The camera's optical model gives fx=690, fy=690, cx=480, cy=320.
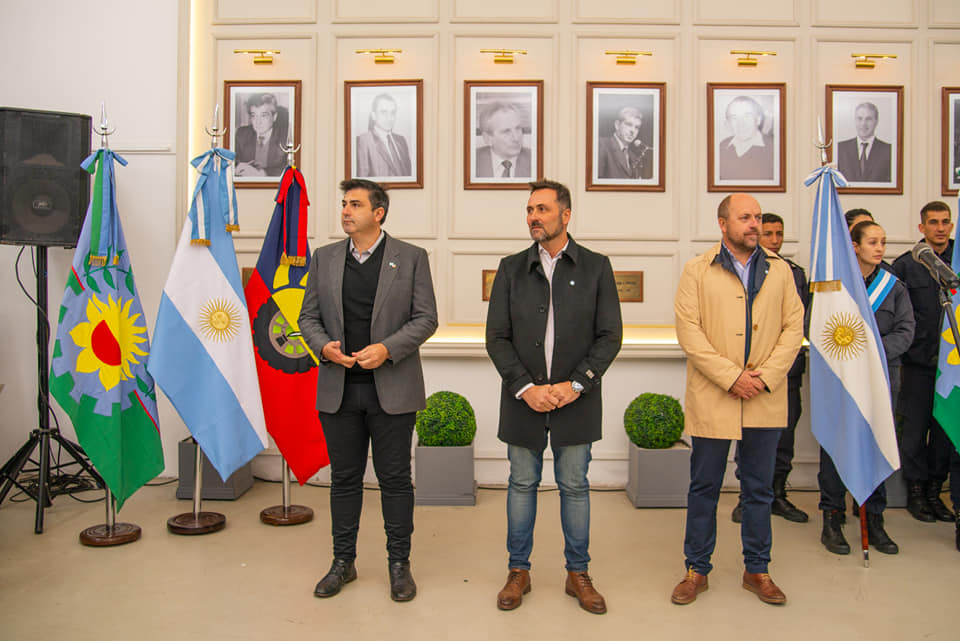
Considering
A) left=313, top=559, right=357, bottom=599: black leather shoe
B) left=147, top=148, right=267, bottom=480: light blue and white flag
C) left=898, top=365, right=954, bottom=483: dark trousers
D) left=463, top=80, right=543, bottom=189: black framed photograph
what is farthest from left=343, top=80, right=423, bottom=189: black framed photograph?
left=898, top=365, right=954, bottom=483: dark trousers

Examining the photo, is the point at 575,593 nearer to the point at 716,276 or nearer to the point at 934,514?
the point at 716,276

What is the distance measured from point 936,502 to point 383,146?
422 cm

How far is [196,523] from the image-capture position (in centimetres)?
384

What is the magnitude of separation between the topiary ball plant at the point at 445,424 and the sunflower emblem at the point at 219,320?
1251 mm

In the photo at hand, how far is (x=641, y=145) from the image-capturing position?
4.85 m

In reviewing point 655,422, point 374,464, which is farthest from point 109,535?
point 655,422

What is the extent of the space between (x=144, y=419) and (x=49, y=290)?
5.65 ft

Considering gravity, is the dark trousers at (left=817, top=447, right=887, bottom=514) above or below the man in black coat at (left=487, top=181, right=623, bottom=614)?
below

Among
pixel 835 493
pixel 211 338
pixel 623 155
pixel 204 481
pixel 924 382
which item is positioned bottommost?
pixel 204 481

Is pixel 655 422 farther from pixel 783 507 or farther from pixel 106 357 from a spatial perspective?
pixel 106 357

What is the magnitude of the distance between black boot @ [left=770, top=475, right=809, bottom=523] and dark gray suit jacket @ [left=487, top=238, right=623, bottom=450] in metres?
1.87

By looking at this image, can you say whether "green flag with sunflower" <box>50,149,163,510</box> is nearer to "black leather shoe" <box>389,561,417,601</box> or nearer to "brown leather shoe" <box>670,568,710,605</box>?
"black leather shoe" <box>389,561,417,601</box>

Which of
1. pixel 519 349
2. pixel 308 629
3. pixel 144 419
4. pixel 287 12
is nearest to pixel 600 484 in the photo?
pixel 519 349

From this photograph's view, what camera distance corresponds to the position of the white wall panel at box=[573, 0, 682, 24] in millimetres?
4840
